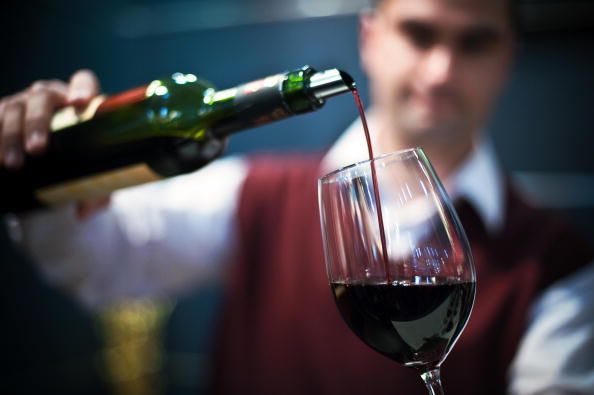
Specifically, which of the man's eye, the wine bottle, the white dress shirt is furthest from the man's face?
the wine bottle

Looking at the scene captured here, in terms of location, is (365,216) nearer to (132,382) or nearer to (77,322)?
(77,322)

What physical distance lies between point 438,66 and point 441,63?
0.04 ft

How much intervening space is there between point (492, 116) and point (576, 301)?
1113 millimetres

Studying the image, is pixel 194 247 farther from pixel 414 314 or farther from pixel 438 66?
pixel 414 314

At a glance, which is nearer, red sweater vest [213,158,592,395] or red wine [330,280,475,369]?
red wine [330,280,475,369]

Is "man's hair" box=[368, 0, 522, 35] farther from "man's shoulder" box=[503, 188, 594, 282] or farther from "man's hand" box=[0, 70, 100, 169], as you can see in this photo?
"man's hand" box=[0, 70, 100, 169]

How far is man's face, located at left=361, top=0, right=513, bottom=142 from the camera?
1.25 m

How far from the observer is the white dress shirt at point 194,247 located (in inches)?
41.6

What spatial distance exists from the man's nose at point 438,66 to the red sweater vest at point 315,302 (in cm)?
30

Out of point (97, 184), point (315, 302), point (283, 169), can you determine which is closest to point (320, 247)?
point (315, 302)

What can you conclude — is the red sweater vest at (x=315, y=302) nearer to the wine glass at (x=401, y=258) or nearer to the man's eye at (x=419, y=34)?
the man's eye at (x=419, y=34)

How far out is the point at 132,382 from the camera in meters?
2.09

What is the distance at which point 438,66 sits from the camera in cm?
126

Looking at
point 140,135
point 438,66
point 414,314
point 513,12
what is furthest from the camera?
point 513,12
